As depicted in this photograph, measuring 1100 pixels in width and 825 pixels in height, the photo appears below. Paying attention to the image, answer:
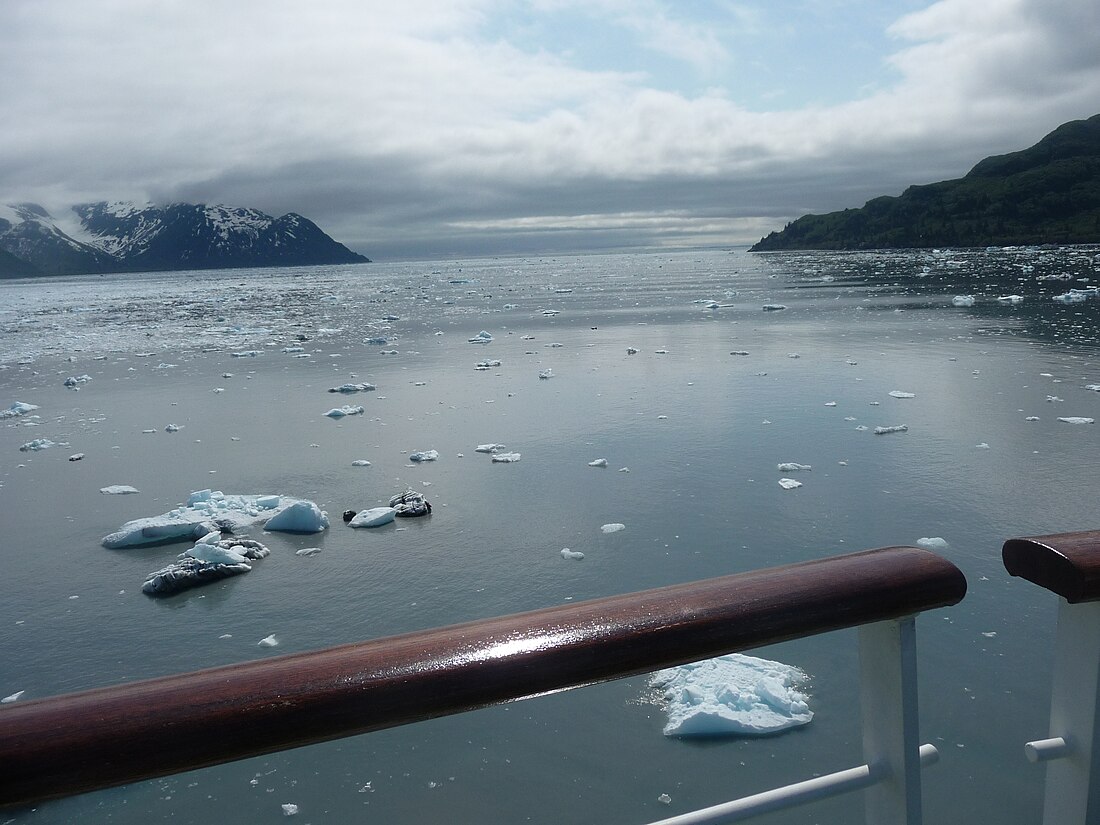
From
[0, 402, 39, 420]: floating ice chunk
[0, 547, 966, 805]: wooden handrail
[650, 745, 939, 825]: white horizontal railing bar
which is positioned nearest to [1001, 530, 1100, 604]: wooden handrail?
[0, 547, 966, 805]: wooden handrail

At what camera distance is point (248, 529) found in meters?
6.10

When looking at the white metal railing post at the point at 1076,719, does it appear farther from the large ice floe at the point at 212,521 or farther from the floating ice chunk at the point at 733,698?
the large ice floe at the point at 212,521

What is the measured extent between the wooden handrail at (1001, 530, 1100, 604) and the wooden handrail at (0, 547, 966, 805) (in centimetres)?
13

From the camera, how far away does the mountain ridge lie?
81.3 metres

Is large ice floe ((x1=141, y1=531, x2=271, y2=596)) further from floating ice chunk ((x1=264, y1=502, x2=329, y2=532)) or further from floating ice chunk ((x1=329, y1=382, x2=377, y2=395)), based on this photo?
floating ice chunk ((x1=329, y1=382, x2=377, y2=395))

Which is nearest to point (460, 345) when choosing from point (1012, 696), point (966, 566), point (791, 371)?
point (791, 371)

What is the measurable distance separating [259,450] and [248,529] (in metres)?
2.51

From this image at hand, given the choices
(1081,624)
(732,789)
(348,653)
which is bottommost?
(732,789)

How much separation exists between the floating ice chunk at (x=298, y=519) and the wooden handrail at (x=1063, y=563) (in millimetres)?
5421

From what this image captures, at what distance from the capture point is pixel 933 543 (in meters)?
5.09

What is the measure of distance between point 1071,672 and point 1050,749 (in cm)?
12

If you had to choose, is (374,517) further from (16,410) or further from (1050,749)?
(16,410)

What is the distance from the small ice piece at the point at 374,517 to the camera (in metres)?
6.09

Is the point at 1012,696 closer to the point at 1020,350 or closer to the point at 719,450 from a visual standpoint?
the point at 719,450
